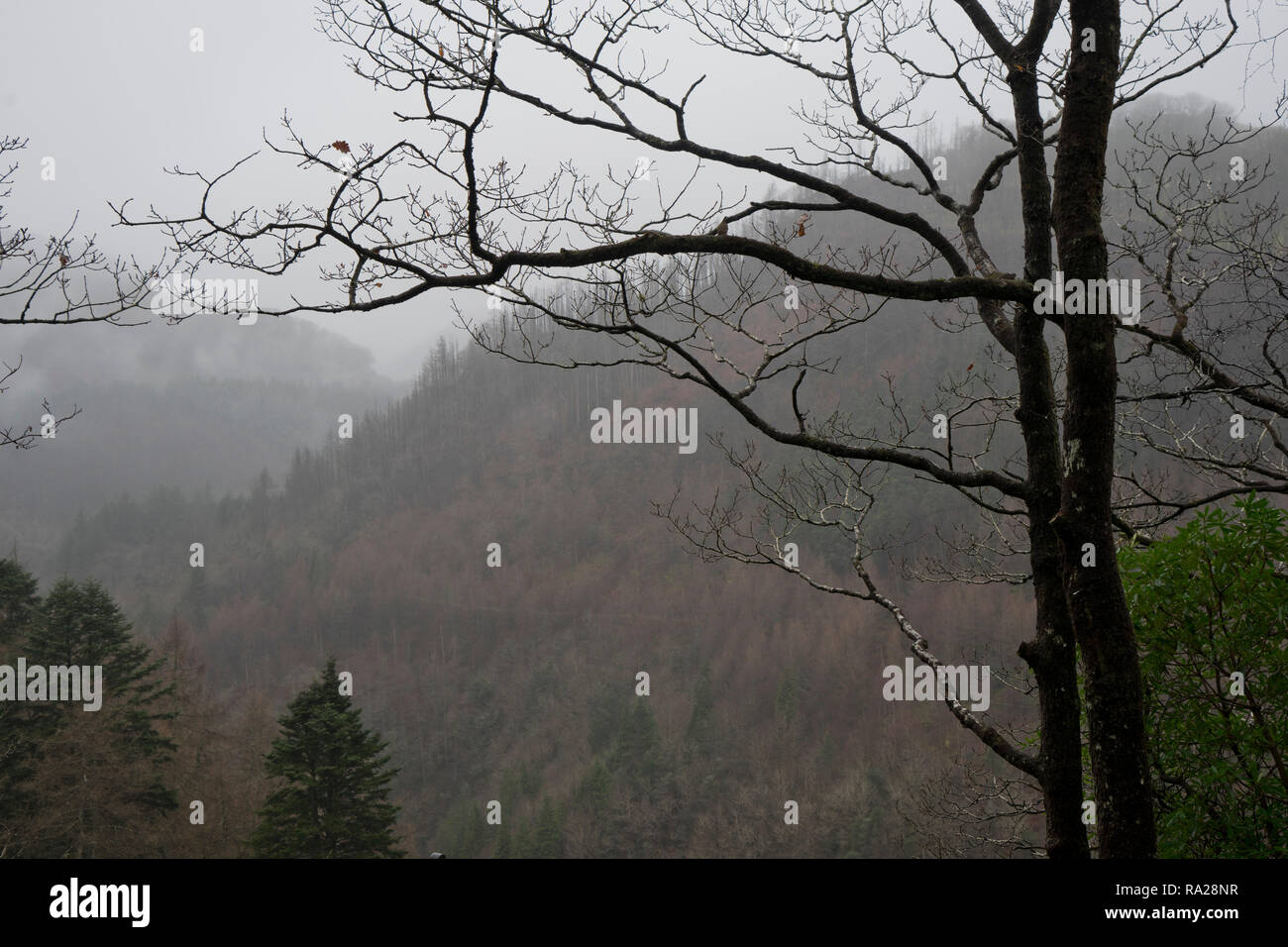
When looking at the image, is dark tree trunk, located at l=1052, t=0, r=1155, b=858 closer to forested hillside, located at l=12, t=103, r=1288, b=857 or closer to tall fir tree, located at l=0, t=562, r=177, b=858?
tall fir tree, located at l=0, t=562, r=177, b=858

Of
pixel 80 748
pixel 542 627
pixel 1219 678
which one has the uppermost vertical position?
pixel 1219 678

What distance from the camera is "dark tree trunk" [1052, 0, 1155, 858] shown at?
2.91 metres

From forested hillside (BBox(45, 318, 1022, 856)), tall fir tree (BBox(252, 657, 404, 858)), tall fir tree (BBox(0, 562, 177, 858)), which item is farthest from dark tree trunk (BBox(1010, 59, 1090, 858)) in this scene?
forested hillside (BBox(45, 318, 1022, 856))

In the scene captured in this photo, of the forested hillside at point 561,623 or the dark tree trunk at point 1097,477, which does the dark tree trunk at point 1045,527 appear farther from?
the forested hillside at point 561,623

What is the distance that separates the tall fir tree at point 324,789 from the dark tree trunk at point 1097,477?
1546 cm

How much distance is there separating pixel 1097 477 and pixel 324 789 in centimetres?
1685

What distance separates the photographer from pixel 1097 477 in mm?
3080

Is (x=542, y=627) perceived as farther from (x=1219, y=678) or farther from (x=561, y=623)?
(x=1219, y=678)

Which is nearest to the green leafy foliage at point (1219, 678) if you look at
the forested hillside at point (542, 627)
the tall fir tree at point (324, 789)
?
the tall fir tree at point (324, 789)

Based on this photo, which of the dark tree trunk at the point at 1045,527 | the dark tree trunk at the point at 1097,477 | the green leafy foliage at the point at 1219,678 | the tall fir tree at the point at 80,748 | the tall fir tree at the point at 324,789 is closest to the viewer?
the dark tree trunk at the point at 1097,477

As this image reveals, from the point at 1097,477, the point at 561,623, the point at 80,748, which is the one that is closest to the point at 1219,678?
the point at 1097,477

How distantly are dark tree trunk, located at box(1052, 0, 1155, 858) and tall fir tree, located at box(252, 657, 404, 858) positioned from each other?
609 inches

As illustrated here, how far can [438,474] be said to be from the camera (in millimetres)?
92875

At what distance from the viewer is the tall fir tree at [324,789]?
16.0m
